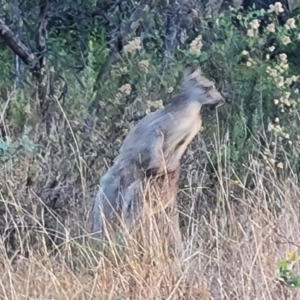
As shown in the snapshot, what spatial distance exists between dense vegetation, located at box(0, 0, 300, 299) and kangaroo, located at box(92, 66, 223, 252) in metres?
0.25

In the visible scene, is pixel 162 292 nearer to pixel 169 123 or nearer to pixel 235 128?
pixel 169 123

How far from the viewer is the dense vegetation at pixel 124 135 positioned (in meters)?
4.32

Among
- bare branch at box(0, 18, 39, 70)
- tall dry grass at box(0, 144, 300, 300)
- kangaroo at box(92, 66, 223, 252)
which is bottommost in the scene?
tall dry grass at box(0, 144, 300, 300)

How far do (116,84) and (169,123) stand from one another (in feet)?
6.12

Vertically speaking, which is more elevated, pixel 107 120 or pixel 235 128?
pixel 107 120

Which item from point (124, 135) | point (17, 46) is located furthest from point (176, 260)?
point (17, 46)

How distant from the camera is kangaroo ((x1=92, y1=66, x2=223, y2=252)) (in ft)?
15.0

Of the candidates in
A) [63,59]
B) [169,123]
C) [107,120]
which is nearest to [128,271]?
[169,123]

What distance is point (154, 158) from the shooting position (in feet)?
15.0

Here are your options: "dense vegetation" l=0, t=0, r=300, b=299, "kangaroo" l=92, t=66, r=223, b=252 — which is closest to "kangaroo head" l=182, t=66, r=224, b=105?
"kangaroo" l=92, t=66, r=223, b=252

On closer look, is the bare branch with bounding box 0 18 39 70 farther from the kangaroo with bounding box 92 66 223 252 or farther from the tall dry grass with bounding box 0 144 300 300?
the kangaroo with bounding box 92 66 223 252

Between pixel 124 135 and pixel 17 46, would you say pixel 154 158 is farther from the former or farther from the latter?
pixel 17 46

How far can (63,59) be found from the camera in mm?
7449

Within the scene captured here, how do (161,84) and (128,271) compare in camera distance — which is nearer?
(128,271)
